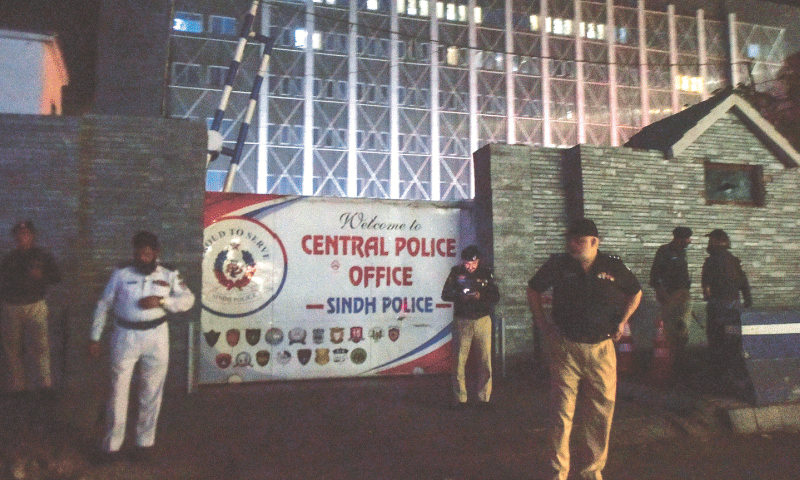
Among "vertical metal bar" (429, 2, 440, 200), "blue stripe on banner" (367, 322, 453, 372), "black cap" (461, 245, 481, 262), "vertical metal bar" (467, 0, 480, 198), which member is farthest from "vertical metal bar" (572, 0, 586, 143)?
"black cap" (461, 245, 481, 262)

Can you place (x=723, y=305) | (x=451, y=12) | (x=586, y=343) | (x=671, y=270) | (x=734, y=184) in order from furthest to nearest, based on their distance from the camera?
(x=451, y=12) < (x=734, y=184) < (x=671, y=270) < (x=723, y=305) < (x=586, y=343)

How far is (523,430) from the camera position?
208 inches

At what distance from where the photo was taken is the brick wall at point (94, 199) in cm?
620

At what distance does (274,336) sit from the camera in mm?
6980

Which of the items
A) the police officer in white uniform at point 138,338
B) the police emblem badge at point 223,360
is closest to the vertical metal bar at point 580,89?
the police emblem badge at point 223,360

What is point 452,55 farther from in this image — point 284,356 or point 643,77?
point 284,356

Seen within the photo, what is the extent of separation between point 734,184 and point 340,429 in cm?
781

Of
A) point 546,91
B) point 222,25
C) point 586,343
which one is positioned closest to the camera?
point 586,343

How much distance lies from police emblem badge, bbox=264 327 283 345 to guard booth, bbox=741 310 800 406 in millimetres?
5304

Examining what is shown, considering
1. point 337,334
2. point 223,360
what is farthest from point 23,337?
point 337,334

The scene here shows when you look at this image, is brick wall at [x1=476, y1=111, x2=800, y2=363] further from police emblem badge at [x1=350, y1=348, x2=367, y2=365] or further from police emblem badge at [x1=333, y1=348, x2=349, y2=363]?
police emblem badge at [x1=333, y1=348, x2=349, y2=363]

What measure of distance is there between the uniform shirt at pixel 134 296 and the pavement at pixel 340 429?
3.54ft

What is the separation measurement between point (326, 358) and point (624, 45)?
2551cm

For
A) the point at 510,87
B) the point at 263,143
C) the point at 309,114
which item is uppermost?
the point at 510,87
